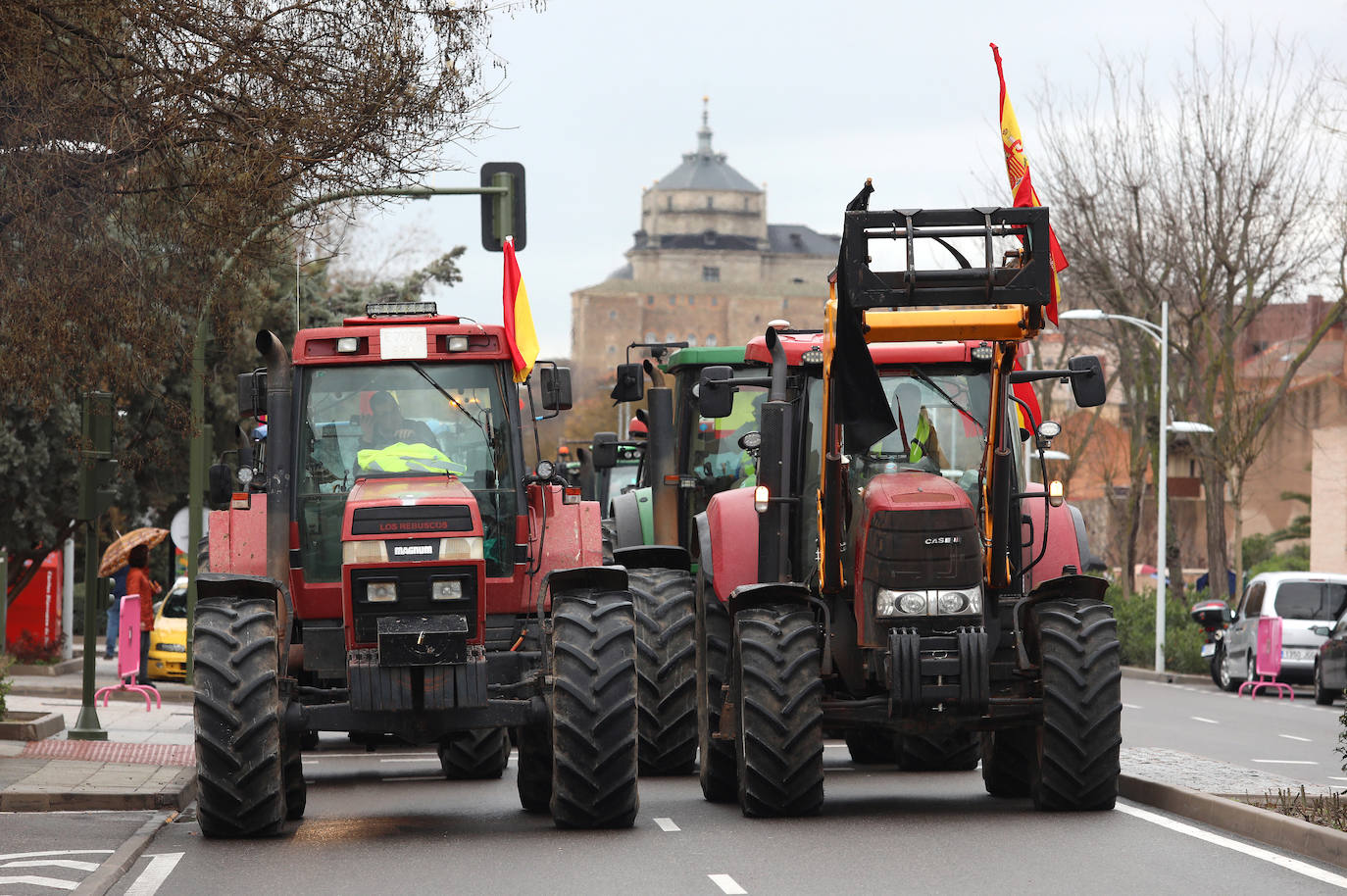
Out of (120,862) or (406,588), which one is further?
(406,588)

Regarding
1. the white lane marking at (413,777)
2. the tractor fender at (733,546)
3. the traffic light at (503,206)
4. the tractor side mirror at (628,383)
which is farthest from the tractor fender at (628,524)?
the tractor fender at (733,546)

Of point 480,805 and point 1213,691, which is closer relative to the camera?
point 480,805

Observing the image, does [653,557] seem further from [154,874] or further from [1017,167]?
[154,874]

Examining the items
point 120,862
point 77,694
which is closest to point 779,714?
point 120,862

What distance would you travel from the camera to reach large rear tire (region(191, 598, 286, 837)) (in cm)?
1179

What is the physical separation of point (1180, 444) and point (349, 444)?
64.8 metres

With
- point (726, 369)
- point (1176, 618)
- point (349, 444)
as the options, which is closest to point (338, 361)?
point (349, 444)

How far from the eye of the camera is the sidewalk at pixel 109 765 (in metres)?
14.4

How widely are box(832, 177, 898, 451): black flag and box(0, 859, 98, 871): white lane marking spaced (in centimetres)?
498

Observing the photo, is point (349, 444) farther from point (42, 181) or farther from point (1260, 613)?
point (1260, 613)

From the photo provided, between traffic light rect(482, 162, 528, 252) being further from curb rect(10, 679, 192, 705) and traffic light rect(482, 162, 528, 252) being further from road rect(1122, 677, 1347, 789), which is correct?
curb rect(10, 679, 192, 705)

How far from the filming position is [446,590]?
477 inches

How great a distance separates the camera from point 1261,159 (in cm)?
4169

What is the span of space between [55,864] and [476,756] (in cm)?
525
